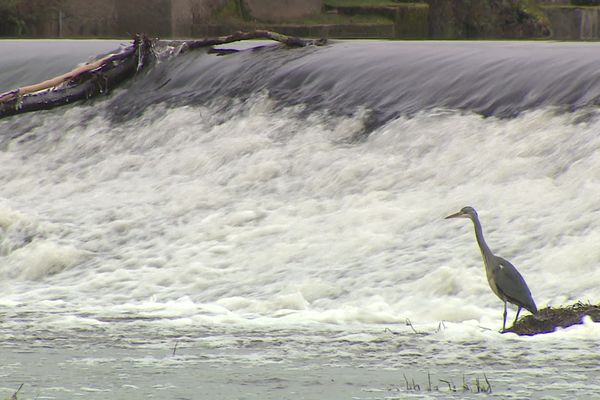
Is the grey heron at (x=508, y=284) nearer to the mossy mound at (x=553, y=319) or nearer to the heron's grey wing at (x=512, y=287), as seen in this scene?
the heron's grey wing at (x=512, y=287)

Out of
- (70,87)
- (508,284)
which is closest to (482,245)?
(508,284)

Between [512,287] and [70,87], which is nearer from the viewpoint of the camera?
[512,287]

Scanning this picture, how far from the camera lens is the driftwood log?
16.0 meters

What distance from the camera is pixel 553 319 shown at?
28.6 ft

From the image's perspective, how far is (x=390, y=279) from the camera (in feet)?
33.4

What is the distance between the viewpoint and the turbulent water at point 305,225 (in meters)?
8.03

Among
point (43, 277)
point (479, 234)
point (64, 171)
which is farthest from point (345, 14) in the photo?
point (479, 234)

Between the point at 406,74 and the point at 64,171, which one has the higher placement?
the point at 406,74

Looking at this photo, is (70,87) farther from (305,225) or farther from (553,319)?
(553,319)

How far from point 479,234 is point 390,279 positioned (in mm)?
1454

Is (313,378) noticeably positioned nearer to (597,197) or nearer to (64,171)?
(597,197)

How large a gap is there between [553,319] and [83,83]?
8427 millimetres

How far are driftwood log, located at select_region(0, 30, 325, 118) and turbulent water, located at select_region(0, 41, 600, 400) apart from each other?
0.16m

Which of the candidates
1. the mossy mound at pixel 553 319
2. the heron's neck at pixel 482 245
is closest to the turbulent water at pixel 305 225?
the mossy mound at pixel 553 319
